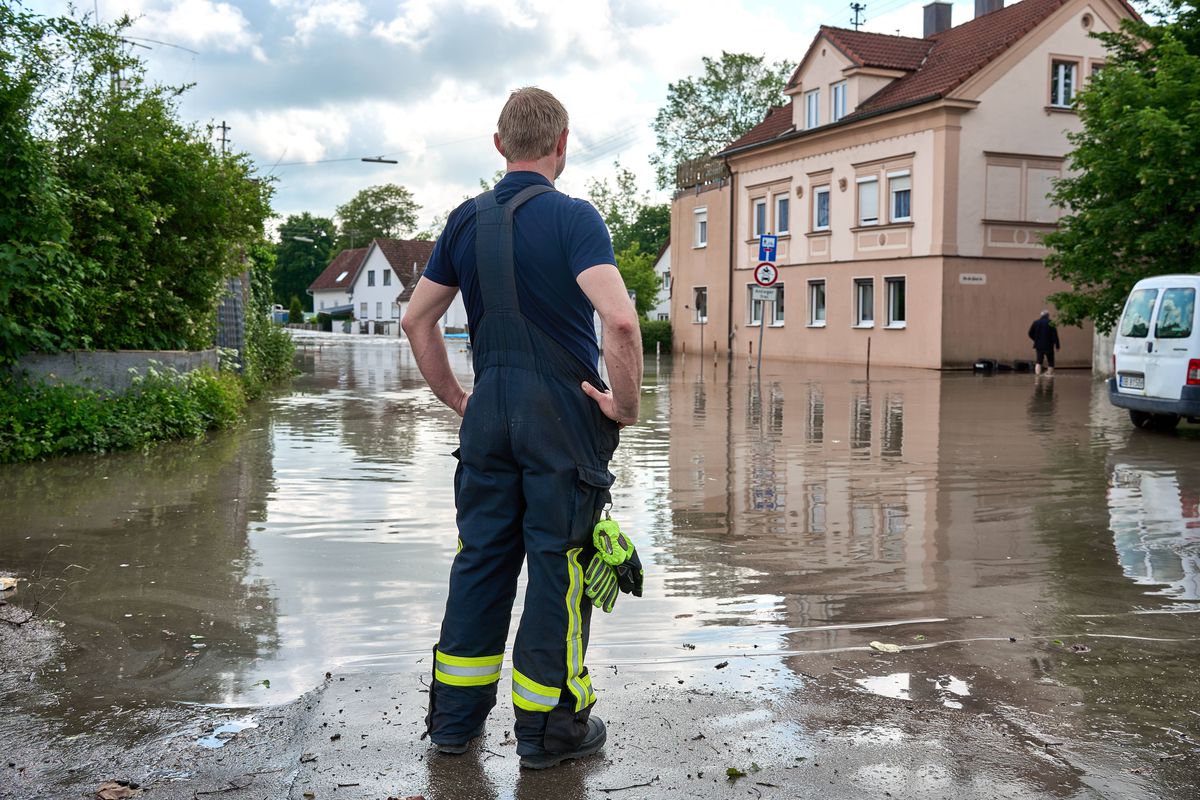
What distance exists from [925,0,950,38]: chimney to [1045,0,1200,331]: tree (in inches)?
732

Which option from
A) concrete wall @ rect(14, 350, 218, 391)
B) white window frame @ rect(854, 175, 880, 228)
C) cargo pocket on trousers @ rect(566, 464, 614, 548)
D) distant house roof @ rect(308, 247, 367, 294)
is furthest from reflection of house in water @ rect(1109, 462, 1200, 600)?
distant house roof @ rect(308, 247, 367, 294)

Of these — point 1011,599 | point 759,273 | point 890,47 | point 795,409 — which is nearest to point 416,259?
point 890,47

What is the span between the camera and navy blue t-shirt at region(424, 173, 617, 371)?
3789 millimetres

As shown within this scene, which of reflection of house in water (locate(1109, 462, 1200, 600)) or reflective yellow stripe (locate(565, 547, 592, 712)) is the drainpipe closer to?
reflection of house in water (locate(1109, 462, 1200, 600))

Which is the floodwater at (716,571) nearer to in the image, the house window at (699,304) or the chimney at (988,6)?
the chimney at (988,6)

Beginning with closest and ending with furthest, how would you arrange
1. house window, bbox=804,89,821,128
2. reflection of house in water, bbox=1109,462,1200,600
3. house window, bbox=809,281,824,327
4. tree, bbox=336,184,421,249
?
reflection of house in water, bbox=1109,462,1200,600
house window, bbox=809,281,824,327
house window, bbox=804,89,821,128
tree, bbox=336,184,421,249

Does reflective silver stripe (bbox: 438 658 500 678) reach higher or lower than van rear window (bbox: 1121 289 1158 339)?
lower

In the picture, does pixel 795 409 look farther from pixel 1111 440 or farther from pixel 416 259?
pixel 416 259

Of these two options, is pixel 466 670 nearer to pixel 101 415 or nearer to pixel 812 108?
pixel 101 415

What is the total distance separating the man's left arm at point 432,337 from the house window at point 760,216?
39644 mm

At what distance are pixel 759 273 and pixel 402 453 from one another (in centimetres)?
1708

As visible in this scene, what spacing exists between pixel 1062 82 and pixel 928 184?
17.0 feet

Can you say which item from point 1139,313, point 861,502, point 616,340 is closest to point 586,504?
point 616,340

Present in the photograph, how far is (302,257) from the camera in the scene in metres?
131
